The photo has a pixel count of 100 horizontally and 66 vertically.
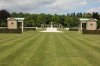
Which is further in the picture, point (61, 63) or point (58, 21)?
point (58, 21)

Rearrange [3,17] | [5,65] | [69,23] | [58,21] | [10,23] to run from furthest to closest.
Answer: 1. [58,21]
2. [69,23]
3. [3,17]
4. [10,23]
5. [5,65]

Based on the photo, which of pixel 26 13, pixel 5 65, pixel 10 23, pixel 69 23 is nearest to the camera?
pixel 5 65

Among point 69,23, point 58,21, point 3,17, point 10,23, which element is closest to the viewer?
point 10,23

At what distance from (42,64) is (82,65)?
216 cm

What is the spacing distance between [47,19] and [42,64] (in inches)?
6883

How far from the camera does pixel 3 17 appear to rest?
6225 inches

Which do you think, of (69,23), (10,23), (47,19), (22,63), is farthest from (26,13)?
(22,63)

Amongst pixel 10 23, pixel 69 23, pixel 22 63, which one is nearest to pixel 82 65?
pixel 22 63

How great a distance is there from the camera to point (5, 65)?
49.0 feet

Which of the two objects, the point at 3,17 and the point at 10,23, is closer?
the point at 10,23

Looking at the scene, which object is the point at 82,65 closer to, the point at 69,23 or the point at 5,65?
the point at 5,65

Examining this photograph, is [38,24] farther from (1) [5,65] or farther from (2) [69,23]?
(1) [5,65]

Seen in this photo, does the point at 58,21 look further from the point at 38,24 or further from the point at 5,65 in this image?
the point at 5,65

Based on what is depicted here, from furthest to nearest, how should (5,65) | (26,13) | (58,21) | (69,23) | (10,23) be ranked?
(26,13) → (58,21) → (69,23) → (10,23) → (5,65)
